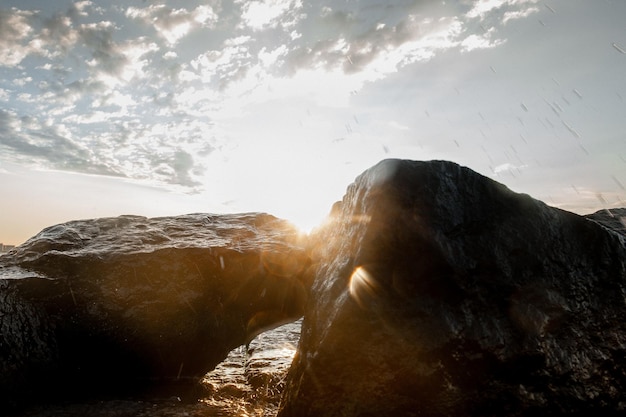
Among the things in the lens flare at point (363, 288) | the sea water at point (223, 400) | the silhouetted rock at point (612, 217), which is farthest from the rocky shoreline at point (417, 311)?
the silhouetted rock at point (612, 217)

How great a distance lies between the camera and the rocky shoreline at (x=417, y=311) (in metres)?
2.90

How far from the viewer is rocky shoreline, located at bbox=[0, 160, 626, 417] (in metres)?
2.90

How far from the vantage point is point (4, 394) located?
11.7ft

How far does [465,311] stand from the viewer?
2.99 m

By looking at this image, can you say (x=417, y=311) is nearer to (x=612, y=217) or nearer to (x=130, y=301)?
(x=130, y=301)

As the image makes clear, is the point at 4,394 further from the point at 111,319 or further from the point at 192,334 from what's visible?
the point at 192,334

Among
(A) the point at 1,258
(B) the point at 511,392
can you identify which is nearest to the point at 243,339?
(A) the point at 1,258

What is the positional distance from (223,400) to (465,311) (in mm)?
3045

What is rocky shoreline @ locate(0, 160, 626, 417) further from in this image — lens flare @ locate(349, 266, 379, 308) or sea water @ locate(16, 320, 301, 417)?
sea water @ locate(16, 320, 301, 417)

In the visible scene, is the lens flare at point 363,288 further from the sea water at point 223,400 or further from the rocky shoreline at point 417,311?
the sea water at point 223,400

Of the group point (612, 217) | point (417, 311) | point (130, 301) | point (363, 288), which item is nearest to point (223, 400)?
point (130, 301)

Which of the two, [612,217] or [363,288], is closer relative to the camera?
[363,288]

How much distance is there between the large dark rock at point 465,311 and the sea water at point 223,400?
82cm

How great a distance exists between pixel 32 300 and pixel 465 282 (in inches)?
190
